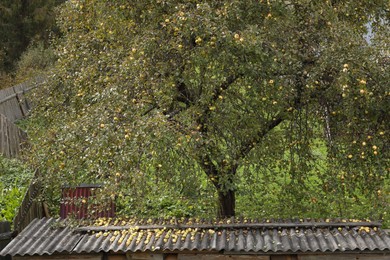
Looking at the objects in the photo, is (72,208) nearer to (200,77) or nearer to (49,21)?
(200,77)

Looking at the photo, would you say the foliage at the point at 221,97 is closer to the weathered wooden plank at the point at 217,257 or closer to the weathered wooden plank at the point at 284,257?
the weathered wooden plank at the point at 217,257

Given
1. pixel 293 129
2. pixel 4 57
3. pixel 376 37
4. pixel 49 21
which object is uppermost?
pixel 49 21

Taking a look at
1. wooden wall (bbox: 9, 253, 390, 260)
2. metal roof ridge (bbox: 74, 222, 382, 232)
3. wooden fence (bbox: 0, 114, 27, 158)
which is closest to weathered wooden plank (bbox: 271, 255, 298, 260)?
wooden wall (bbox: 9, 253, 390, 260)

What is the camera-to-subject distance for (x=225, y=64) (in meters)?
7.57

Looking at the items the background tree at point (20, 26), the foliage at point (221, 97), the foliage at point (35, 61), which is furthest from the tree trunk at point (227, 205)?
the background tree at point (20, 26)

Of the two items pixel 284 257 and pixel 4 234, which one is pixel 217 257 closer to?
pixel 284 257

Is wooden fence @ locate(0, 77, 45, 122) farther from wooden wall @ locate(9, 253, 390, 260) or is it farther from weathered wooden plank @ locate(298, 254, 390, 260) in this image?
weathered wooden plank @ locate(298, 254, 390, 260)

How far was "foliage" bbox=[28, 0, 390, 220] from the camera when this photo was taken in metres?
7.17

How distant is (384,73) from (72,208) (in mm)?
5518

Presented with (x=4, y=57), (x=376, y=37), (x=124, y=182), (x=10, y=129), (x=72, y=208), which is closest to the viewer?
(x=124, y=182)

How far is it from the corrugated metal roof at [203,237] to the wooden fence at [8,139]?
6801 millimetres

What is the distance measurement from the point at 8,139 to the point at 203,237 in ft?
Result: 29.3

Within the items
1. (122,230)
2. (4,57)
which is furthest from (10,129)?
(4,57)

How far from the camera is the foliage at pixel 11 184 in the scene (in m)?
10.8
